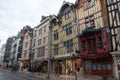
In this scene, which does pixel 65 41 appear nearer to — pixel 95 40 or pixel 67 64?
pixel 67 64

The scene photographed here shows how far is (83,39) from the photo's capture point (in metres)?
22.3

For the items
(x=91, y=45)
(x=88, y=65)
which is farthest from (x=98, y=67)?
(x=91, y=45)

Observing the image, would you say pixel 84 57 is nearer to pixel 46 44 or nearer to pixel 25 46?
pixel 46 44

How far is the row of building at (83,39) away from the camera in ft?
62.0

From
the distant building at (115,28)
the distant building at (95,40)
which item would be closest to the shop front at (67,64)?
the distant building at (95,40)

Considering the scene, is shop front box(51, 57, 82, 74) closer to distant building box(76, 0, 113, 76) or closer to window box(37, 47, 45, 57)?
distant building box(76, 0, 113, 76)

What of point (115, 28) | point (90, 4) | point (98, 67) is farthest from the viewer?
point (90, 4)

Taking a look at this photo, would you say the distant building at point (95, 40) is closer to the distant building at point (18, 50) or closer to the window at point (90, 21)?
the window at point (90, 21)

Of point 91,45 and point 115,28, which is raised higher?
point 115,28

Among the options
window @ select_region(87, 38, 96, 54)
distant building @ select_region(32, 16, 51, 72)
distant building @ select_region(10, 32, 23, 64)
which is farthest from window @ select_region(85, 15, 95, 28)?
distant building @ select_region(10, 32, 23, 64)

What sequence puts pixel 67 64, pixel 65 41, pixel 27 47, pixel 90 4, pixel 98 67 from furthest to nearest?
1. pixel 27 47
2. pixel 65 41
3. pixel 67 64
4. pixel 90 4
5. pixel 98 67

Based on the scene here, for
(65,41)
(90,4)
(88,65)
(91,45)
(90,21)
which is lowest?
(88,65)

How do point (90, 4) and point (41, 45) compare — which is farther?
point (41, 45)

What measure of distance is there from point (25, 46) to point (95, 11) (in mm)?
30129
